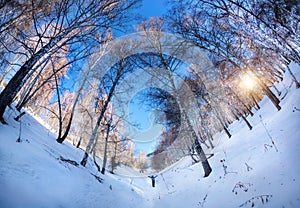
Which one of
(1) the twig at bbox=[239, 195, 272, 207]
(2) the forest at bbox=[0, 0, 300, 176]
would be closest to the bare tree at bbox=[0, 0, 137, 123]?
(2) the forest at bbox=[0, 0, 300, 176]

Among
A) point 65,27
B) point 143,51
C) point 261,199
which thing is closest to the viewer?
point 261,199

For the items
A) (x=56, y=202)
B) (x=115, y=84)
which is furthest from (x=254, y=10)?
(x=56, y=202)

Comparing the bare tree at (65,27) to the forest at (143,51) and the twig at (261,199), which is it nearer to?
the forest at (143,51)

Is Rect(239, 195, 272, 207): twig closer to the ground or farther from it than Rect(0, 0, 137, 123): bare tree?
closer to the ground

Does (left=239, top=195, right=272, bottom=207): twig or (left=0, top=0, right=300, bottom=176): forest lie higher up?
(left=0, top=0, right=300, bottom=176): forest

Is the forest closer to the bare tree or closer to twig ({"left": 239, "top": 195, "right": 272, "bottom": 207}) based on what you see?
the bare tree

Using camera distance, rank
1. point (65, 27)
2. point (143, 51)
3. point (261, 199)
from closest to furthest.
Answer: point (261, 199), point (65, 27), point (143, 51)

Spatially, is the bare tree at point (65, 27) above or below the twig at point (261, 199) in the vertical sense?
above

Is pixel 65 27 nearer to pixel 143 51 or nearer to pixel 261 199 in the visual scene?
pixel 143 51

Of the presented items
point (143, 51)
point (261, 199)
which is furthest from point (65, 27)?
point (261, 199)

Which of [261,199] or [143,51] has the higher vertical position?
[143,51]

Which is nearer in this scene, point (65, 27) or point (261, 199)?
point (261, 199)

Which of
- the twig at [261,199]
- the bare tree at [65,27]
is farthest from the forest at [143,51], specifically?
the twig at [261,199]

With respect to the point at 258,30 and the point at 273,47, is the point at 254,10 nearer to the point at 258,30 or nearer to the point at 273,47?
the point at 258,30
